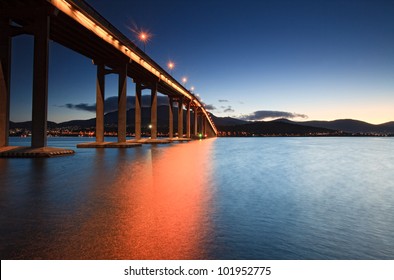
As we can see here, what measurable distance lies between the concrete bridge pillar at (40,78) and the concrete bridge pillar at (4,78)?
382cm

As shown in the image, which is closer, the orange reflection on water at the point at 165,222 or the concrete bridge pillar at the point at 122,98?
the orange reflection on water at the point at 165,222

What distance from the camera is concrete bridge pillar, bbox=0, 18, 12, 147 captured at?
26250 millimetres

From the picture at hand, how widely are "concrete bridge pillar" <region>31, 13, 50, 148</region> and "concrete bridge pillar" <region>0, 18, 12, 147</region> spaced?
3.82 meters

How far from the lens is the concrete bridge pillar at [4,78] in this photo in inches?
1033

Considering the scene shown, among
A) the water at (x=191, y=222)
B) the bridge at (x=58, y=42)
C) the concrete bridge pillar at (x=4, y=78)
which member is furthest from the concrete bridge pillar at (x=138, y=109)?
the water at (x=191, y=222)

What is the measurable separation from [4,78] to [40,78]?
437 cm

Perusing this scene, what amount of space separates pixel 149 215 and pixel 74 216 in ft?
5.01

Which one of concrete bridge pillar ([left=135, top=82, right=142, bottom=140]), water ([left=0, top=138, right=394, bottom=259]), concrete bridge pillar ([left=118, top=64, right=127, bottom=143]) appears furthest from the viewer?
concrete bridge pillar ([left=135, top=82, right=142, bottom=140])

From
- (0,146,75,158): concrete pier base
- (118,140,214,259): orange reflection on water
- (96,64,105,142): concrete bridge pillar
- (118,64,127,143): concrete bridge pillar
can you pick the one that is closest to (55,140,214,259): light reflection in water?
(118,140,214,259): orange reflection on water

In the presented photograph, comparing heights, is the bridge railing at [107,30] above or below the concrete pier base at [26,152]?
above

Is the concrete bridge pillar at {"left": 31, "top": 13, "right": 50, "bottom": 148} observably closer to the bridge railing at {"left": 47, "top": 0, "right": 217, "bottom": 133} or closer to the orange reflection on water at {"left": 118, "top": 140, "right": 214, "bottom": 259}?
the bridge railing at {"left": 47, "top": 0, "right": 217, "bottom": 133}

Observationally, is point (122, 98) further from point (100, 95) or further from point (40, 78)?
point (40, 78)

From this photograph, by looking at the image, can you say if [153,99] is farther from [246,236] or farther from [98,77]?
[246,236]

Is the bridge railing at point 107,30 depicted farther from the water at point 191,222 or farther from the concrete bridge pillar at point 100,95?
the water at point 191,222
